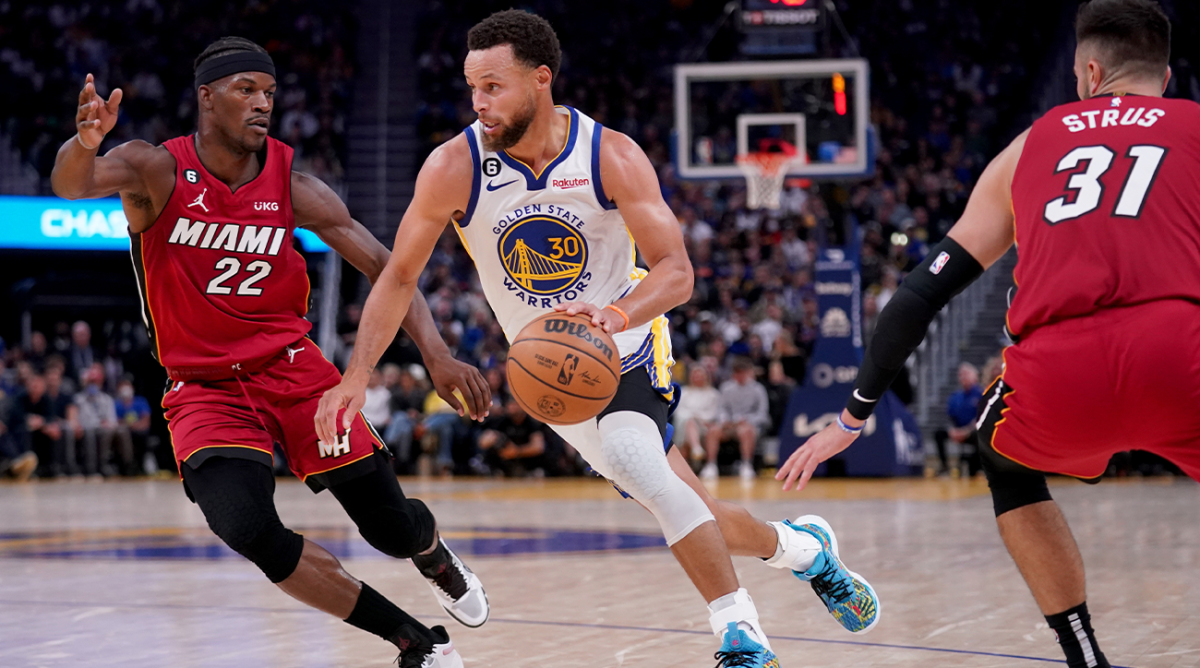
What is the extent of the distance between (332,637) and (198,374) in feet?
4.39

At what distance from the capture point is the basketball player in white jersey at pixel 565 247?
400 centimetres

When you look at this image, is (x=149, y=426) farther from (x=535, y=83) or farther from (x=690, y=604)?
(x=535, y=83)

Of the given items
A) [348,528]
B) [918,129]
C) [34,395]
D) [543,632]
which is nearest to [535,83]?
[543,632]

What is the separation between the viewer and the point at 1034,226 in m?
3.28

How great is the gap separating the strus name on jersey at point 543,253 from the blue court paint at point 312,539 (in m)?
3.71

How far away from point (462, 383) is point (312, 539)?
4.62 m

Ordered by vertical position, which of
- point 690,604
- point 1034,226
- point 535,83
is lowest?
point 690,604

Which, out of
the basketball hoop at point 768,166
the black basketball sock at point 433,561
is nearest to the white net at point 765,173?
the basketball hoop at point 768,166

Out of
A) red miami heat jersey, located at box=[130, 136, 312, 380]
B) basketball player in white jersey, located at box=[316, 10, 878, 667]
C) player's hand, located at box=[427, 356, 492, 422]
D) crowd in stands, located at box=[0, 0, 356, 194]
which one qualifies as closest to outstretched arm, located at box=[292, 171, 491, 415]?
player's hand, located at box=[427, 356, 492, 422]

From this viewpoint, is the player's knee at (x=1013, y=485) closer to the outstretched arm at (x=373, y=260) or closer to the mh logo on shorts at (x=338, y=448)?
the outstretched arm at (x=373, y=260)

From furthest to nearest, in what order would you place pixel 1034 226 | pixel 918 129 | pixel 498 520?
pixel 918 129
pixel 498 520
pixel 1034 226

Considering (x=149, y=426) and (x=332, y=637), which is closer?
(x=332, y=637)

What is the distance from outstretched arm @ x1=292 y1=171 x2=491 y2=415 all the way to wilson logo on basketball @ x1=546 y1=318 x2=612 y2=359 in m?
0.82

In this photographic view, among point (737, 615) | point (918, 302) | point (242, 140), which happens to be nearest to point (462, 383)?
point (242, 140)
